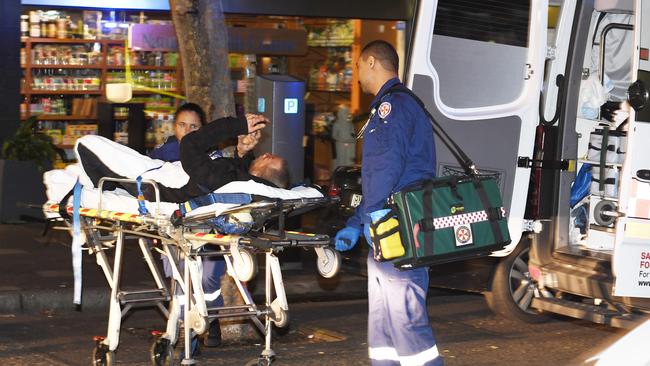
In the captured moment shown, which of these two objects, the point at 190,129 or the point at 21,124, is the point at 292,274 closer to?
the point at 190,129

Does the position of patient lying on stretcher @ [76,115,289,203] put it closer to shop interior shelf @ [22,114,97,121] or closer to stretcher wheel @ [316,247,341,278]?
stretcher wheel @ [316,247,341,278]

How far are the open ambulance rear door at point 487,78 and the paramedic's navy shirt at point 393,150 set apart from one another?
2.18 m

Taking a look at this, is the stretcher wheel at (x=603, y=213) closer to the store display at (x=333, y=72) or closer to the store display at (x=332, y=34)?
the store display at (x=332, y=34)

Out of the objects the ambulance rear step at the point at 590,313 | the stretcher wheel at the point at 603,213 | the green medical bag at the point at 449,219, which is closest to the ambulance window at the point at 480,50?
the stretcher wheel at the point at 603,213

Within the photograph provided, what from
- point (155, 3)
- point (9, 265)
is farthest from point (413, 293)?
point (155, 3)

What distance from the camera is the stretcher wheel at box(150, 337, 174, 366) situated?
22.7 feet

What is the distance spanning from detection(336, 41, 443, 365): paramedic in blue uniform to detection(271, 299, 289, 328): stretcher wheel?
0.49m

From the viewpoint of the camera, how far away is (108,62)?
15.1 meters

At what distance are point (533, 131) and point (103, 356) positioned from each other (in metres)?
3.44

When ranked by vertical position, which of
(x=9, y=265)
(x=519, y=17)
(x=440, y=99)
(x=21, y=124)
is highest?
(x=519, y=17)

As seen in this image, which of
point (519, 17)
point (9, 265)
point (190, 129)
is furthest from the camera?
point (9, 265)

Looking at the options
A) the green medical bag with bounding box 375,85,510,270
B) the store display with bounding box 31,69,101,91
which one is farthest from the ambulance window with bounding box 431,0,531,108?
the store display with bounding box 31,69,101,91

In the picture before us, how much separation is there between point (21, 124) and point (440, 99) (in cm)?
701

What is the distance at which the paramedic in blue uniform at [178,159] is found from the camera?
24.6 feet
